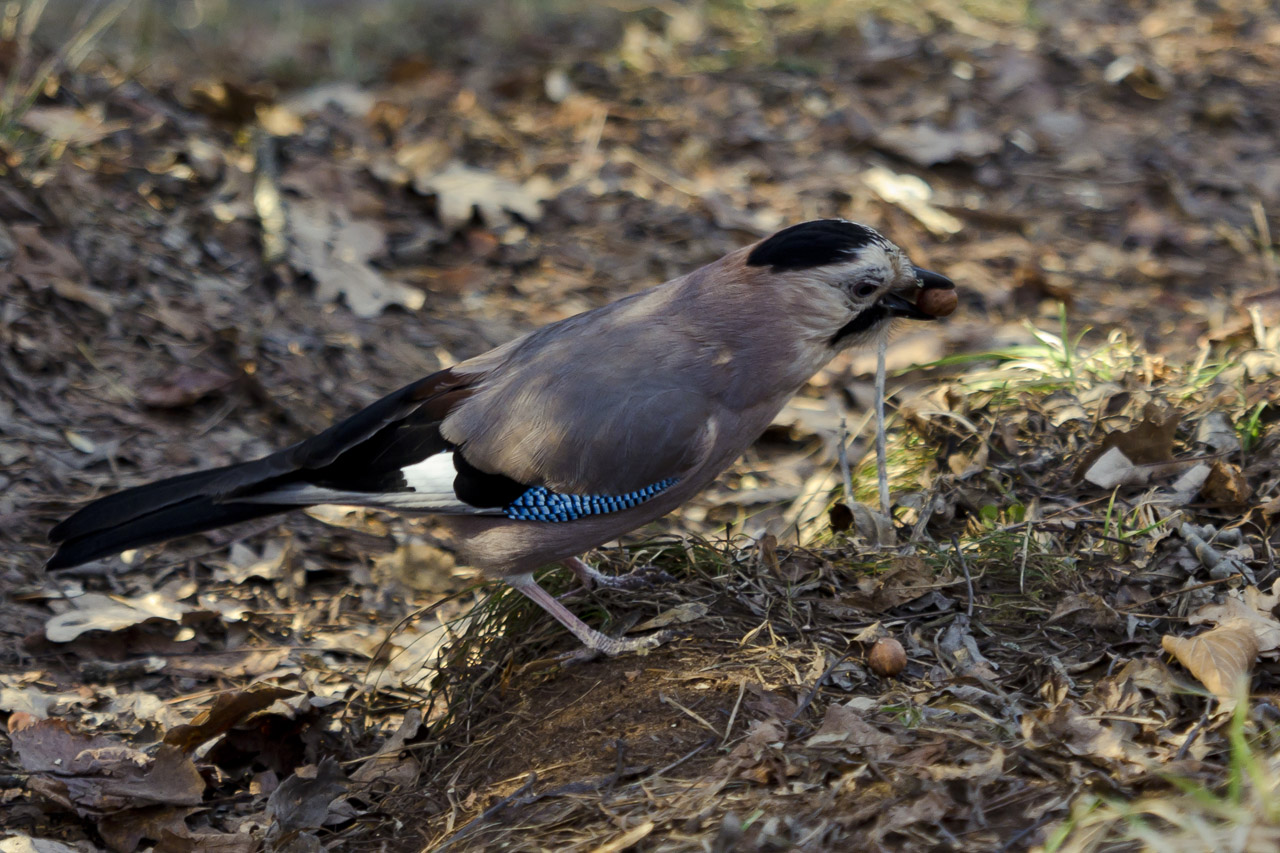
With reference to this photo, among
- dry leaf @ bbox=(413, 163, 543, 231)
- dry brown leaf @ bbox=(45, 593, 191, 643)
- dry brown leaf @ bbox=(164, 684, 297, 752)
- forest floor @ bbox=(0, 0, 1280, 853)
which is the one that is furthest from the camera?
dry leaf @ bbox=(413, 163, 543, 231)

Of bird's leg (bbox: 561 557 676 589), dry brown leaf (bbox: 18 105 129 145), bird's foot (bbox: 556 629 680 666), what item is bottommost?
bird's leg (bbox: 561 557 676 589)

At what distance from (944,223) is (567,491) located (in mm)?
A: 3391

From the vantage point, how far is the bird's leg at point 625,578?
3389 millimetres

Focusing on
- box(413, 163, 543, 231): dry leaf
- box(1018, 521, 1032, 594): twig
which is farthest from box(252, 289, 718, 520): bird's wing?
box(413, 163, 543, 231): dry leaf

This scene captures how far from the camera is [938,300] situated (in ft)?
11.2

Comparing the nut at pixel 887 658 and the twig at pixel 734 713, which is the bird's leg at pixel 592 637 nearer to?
the twig at pixel 734 713

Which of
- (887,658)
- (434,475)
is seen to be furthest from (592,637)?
(887,658)

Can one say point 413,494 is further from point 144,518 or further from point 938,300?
point 938,300

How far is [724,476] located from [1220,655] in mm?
2460

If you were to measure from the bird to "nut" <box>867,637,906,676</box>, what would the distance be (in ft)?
1.95

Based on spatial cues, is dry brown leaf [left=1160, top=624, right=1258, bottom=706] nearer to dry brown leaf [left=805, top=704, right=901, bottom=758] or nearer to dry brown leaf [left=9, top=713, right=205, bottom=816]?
dry brown leaf [left=805, top=704, right=901, bottom=758]

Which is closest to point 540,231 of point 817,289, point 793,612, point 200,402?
point 200,402

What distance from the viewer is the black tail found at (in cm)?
340

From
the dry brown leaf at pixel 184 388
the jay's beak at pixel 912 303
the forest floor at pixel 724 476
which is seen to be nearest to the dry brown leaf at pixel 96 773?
the forest floor at pixel 724 476
